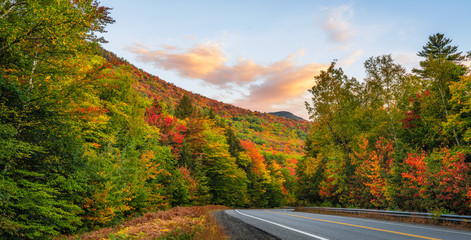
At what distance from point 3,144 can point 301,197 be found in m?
35.5

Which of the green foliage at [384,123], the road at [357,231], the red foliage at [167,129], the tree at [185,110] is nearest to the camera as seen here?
the road at [357,231]

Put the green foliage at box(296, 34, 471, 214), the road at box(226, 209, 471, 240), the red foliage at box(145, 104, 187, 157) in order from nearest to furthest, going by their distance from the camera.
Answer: the road at box(226, 209, 471, 240)
the green foliage at box(296, 34, 471, 214)
the red foliage at box(145, 104, 187, 157)

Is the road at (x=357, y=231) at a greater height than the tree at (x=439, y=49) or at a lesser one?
lesser

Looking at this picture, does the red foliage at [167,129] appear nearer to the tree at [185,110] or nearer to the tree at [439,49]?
the tree at [185,110]

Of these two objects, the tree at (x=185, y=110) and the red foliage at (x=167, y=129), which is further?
the tree at (x=185, y=110)

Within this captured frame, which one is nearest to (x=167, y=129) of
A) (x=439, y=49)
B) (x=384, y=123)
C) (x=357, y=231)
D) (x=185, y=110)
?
(x=185, y=110)

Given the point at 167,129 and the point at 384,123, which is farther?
the point at 167,129

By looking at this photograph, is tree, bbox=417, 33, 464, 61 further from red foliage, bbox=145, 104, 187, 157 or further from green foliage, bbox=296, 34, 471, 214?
red foliage, bbox=145, 104, 187, 157

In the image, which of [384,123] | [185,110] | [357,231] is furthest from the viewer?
[185,110]

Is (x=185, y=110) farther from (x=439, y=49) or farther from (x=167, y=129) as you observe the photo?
(x=439, y=49)

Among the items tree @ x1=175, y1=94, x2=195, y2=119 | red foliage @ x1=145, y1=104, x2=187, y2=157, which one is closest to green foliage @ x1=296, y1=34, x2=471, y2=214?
red foliage @ x1=145, y1=104, x2=187, y2=157

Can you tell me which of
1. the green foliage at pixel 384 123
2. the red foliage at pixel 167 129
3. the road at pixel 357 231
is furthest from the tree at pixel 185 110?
the road at pixel 357 231

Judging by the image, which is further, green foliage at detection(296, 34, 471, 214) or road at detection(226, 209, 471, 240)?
green foliage at detection(296, 34, 471, 214)

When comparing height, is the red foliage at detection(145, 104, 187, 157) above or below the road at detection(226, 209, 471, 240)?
above
